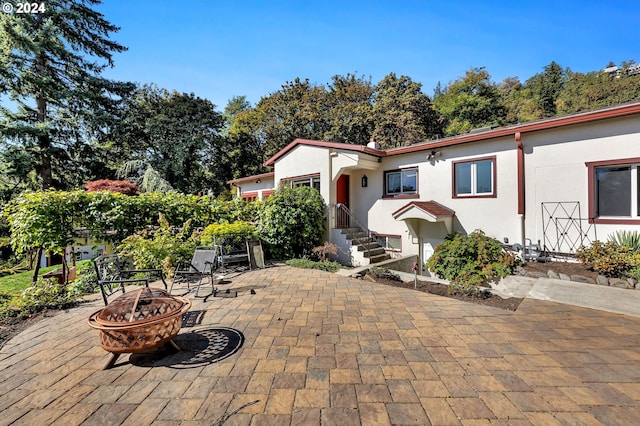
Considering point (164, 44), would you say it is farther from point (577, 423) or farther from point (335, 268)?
point (577, 423)

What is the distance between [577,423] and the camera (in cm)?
204

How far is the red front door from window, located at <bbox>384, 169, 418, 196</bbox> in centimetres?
165

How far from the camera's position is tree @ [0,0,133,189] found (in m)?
13.1

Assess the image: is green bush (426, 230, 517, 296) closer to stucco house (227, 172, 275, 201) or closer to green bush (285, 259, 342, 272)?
green bush (285, 259, 342, 272)

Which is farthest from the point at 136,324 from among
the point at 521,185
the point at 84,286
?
the point at 521,185

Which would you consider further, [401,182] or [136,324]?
[401,182]

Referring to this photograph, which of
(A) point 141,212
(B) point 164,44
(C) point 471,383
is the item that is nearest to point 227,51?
(B) point 164,44

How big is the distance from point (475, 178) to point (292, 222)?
561 cm

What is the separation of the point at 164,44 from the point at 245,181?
904cm

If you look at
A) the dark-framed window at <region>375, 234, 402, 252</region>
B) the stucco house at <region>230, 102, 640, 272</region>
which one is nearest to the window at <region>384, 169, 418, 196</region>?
the stucco house at <region>230, 102, 640, 272</region>

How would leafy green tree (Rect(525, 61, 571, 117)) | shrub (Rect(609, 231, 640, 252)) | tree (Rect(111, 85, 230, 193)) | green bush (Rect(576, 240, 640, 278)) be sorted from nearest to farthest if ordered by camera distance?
green bush (Rect(576, 240, 640, 278))
shrub (Rect(609, 231, 640, 252))
tree (Rect(111, 85, 230, 193))
leafy green tree (Rect(525, 61, 571, 117))

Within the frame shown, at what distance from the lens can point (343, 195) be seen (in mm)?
10945

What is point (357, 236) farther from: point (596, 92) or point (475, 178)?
point (596, 92)

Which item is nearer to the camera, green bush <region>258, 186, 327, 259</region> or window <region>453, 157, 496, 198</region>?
window <region>453, 157, 496, 198</region>
